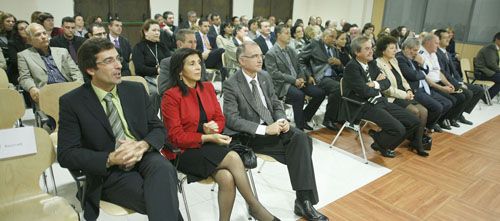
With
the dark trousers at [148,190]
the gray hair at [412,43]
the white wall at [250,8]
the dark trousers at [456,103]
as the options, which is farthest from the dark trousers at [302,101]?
the white wall at [250,8]

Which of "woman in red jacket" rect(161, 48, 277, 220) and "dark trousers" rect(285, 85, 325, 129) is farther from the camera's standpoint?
"dark trousers" rect(285, 85, 325, 129)

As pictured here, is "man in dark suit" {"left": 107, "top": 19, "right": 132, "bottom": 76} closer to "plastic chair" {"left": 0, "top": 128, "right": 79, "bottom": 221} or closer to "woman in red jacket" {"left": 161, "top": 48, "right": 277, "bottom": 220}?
"woman in red jacket" {"left": 161, "top": 48, "right": 277, "bottom": 220}

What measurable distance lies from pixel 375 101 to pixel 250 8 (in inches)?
330

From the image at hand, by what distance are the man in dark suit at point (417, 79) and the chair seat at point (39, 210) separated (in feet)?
12.8

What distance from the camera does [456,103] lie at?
15.8 feet

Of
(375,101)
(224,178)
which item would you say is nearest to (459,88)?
(375,101)

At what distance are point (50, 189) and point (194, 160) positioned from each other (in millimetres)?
1436

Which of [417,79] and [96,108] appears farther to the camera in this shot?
[417,79]

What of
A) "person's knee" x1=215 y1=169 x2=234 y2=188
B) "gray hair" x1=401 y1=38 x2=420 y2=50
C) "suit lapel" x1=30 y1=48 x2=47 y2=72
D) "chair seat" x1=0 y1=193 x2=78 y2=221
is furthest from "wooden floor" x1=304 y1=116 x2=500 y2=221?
"suit lapel" x1=30 y1=48 x2=47 y2=72

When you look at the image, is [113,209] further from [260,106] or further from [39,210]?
[260,106]

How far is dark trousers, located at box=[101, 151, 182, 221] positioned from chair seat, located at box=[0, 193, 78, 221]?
0.20 metres

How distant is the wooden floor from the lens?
2.69 m

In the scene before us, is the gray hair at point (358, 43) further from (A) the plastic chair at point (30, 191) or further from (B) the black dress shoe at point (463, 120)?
(A) the plastic chair at point (30, 191)

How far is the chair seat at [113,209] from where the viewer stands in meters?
1.74
